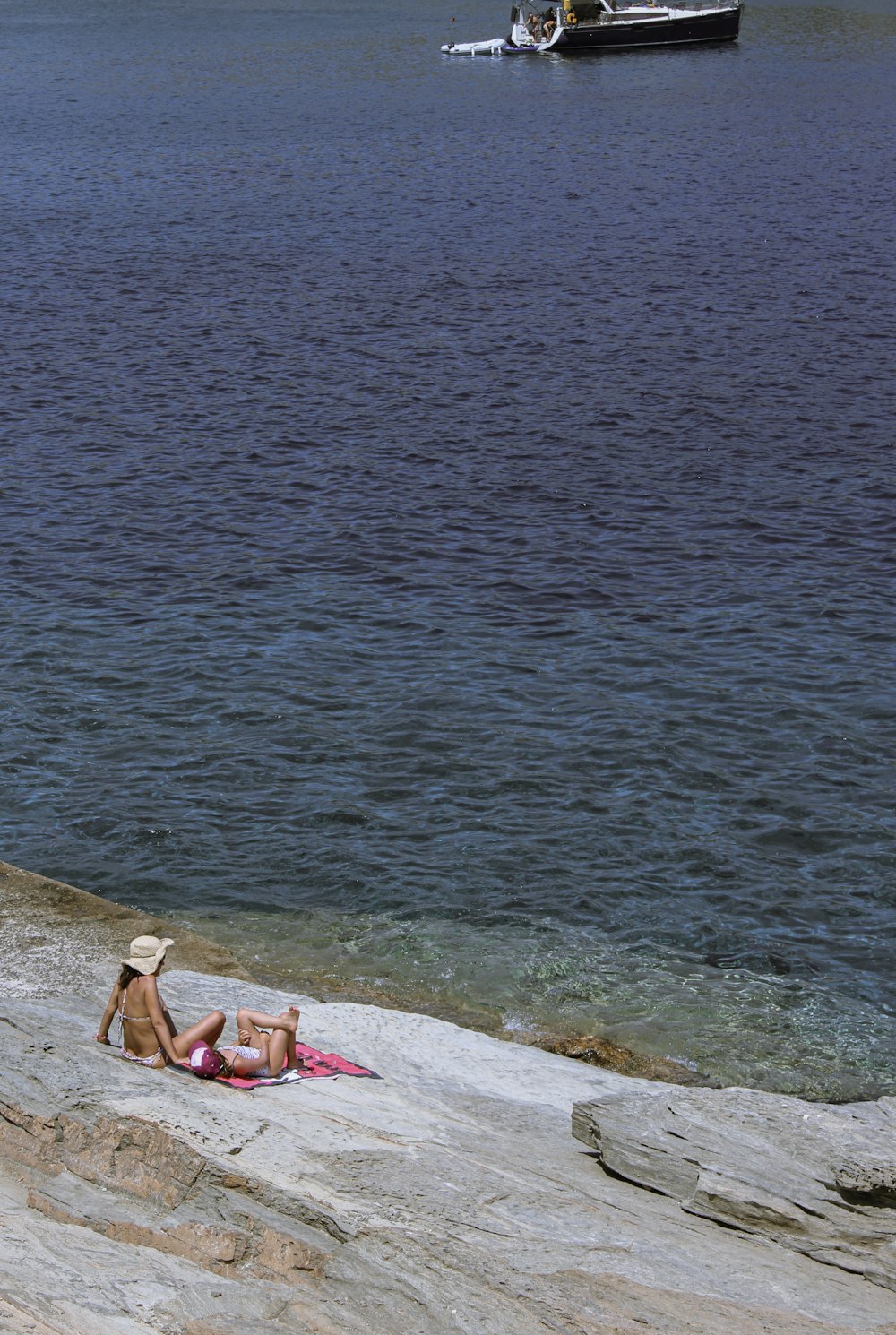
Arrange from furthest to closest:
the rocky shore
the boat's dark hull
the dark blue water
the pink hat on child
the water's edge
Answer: the boat's dark hull → the dark blue water → the water's edge → the pink hat on child → the rocky shore

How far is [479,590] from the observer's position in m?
31.0

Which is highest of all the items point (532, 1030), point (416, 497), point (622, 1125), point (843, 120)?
point (843, 120)

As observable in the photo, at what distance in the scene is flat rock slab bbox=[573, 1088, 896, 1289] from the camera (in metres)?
12.8

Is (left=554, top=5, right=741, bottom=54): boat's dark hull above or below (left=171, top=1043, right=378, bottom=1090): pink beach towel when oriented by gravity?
above

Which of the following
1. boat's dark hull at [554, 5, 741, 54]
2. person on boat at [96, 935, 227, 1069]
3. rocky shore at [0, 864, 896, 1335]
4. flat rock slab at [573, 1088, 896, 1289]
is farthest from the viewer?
boat's dark hull at [554, 5, 741, 54]

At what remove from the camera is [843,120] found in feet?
283

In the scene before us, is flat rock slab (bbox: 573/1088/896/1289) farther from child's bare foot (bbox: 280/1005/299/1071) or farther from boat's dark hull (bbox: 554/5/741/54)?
boat's dark hull (bbox: 554/5/741/54)

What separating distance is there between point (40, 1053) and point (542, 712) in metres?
13.4

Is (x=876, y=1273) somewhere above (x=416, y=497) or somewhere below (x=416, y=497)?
below

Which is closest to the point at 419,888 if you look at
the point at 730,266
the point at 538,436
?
the point at 538,436

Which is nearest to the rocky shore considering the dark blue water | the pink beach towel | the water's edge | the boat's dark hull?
the pink beach towel

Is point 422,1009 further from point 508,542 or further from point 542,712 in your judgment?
point 508,542

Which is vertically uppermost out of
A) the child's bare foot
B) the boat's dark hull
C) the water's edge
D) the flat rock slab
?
the boat's dark hull

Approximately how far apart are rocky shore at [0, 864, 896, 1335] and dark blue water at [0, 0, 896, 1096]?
13.8 ft
